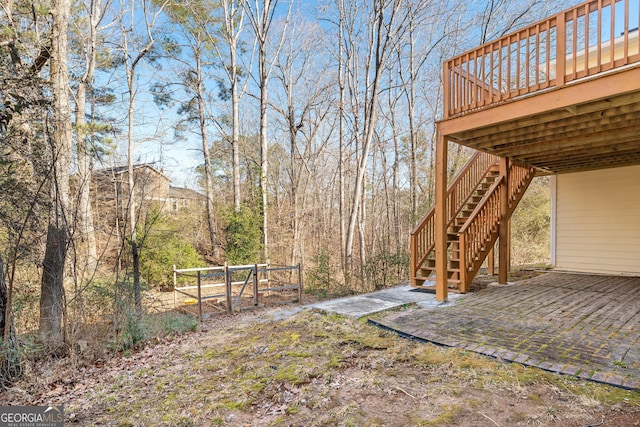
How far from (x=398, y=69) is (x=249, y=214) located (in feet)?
27.0

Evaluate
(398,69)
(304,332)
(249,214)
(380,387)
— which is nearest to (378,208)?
(398,69)

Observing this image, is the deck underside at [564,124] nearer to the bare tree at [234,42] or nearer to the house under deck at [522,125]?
the house under deck at [522,125]

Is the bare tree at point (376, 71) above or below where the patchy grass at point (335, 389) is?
above

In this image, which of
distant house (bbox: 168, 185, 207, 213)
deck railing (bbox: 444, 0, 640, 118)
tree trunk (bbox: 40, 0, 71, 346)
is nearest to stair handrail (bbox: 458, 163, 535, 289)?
deck railing (bbox: 444, 0, 640, 118)

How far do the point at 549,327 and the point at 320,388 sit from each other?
282 cm

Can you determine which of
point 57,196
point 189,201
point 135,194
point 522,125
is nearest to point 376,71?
point 522,125

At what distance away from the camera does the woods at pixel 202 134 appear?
4.21 metres

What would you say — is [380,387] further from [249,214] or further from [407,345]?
[249,214]

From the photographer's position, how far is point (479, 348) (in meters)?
3.16

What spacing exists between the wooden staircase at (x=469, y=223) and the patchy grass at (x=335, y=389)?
2.54m

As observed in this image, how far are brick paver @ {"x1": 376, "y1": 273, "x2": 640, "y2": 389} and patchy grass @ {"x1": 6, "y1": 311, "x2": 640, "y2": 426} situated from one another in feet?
0.77

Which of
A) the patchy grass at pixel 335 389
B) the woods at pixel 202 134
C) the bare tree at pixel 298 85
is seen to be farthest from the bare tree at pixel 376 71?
the patchy grass at pixel 335 389

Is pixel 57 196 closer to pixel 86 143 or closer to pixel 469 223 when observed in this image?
pixel 86 143

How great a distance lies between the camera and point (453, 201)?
6.63 metres
